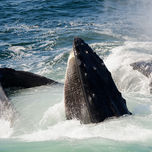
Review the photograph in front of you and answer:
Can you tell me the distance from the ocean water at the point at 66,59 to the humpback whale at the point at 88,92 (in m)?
0.12

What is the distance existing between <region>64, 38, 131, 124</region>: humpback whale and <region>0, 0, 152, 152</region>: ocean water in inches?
4.6

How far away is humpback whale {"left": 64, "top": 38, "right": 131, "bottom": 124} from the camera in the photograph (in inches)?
200

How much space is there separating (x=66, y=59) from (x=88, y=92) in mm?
7949

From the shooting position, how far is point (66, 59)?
13031mm

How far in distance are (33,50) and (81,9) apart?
848 centimetres

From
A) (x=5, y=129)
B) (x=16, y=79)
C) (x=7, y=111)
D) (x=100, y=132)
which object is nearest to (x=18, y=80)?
(x=16, y=79)

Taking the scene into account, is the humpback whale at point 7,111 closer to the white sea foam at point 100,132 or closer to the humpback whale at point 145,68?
the white sea foam at point 100,132

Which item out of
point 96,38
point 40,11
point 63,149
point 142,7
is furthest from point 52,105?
point 142,7

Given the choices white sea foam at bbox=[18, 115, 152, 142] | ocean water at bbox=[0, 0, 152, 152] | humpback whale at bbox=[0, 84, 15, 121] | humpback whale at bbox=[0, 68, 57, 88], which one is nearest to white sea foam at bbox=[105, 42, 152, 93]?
ocean water at bbox=[0, 0, 152, 152]

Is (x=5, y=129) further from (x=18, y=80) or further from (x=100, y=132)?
(x=18, y=80)

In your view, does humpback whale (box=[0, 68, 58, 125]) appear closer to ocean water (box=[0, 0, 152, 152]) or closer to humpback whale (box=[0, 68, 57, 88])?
humpback whale (box=[0, 68, 57, 88])

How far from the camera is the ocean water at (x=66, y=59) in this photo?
488cm

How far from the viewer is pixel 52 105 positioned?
6387mm

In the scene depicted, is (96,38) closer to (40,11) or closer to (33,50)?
(33,50)
